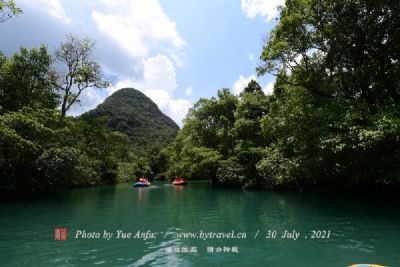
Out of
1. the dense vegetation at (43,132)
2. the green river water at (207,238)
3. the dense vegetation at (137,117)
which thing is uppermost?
the dense vegetation at (137,117)

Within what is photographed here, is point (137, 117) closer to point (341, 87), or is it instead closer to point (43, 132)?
point (43, 132)

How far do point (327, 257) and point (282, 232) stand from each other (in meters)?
3.28

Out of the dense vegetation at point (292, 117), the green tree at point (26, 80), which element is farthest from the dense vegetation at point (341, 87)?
the green tree at point (26, 80)

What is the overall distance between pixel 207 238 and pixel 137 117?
141186 mm

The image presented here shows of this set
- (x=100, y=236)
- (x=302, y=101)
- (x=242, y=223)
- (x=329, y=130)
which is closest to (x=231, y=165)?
(x=302, y=101)

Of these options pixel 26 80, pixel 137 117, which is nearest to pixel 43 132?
pixel 26 80

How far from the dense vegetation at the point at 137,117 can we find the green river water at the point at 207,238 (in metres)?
85.6

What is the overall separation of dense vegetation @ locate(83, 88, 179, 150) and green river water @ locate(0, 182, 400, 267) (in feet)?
281

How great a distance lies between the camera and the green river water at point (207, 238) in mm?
8266

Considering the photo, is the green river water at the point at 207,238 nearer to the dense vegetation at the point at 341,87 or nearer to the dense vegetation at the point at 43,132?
the dense vegetation at the point at 341,87

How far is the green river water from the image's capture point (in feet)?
27.1

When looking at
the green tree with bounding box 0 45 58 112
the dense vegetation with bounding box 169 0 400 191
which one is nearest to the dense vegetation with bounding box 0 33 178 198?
the green tree with bounding box 0 45 58 112

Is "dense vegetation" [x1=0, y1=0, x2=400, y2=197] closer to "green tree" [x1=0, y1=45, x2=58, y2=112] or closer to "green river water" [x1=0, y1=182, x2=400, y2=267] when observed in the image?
"green tree" [x1=0, y1=45, x2=58, y2=112]

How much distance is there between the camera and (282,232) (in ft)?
37.7
